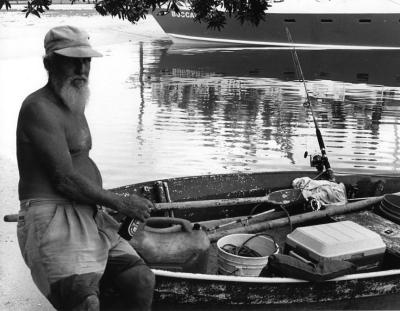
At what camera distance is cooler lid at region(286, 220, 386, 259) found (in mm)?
5152

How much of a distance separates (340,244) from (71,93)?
3.03 meters

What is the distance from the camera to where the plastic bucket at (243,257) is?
205 inches

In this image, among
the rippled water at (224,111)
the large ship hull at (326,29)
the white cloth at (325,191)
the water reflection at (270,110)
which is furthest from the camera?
the large ship hull at (326,29)

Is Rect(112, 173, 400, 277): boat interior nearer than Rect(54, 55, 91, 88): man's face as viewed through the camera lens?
No

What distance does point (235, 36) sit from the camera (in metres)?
42.0

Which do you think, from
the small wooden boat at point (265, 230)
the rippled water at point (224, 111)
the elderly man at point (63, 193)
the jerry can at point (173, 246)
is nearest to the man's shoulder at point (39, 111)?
the elderly man at point (63, 193)

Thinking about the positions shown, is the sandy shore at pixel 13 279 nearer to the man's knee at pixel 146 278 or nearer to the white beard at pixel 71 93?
the man's knee at pixel 146 278

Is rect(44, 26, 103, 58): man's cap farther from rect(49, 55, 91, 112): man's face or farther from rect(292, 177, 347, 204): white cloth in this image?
rect(292, 177, 347, 204): white cloth

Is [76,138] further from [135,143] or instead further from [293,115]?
[293,115]

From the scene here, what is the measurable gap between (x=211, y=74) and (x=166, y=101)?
28.9 ft

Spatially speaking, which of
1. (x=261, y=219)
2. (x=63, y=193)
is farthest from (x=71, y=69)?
(x=261, y=219)

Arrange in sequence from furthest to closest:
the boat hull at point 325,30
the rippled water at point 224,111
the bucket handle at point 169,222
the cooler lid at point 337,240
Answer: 1. the boat hull at point 325,30
2. the rippled water at point 224,111
3. the cooler lid at point 337,240
4. the bucket handle at point 169,222

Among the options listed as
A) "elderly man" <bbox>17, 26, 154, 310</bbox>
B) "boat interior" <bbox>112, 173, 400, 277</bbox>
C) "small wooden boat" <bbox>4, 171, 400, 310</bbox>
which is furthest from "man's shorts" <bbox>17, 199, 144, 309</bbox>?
"boat interior" <bbox>112, 173, 400, 277</bbox>

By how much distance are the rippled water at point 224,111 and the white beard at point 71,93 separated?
19.9 ft
